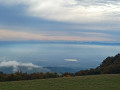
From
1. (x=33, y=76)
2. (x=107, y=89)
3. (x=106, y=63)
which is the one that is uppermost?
(x=106, y=63)

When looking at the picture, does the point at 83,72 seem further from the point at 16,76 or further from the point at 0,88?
the point at 0,88

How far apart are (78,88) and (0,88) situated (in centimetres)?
451

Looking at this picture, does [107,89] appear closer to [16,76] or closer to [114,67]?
[16,76]

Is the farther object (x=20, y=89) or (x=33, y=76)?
(x=33, y=76)

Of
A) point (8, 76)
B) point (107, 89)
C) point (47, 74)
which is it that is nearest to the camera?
point (107, 89)

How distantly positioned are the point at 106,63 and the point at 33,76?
17498 millimetres

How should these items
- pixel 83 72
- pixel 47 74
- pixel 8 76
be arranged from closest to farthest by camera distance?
pixel 8 76, pixel 47 74, pixel 83 72

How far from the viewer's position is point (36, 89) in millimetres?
14180

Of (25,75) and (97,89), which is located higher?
(25,75)

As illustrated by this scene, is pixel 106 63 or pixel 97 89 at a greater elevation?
pixel 106 63

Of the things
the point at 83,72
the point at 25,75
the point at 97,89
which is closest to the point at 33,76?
the point at 25,75

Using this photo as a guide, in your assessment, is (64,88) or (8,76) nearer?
(64,88)

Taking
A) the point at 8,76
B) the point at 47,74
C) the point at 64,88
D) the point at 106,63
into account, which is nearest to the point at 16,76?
the point at 8,76

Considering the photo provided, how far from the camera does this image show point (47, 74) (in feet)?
81.1
